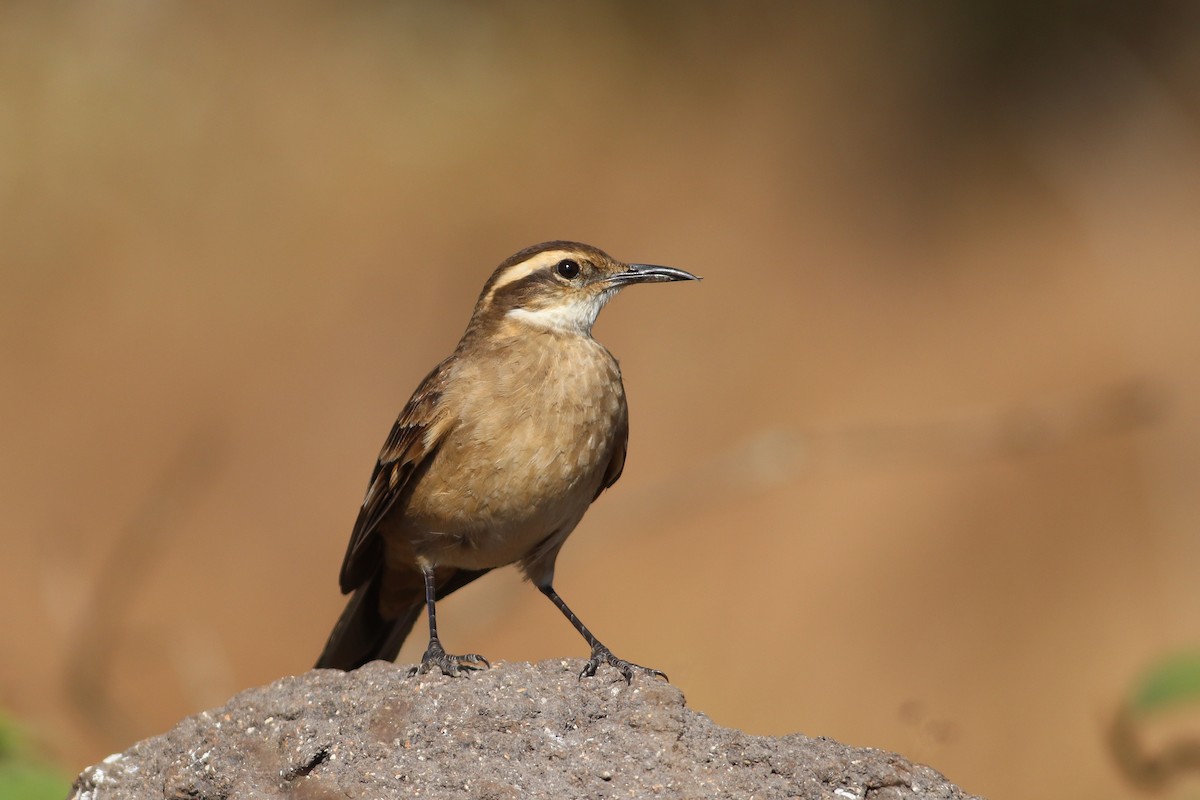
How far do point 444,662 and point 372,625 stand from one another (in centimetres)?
159

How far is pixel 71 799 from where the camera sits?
169 inches

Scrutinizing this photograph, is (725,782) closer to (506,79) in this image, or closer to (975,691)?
(975,691)

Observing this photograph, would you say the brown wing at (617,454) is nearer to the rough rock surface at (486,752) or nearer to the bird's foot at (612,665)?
the bird's foot at (612,665)

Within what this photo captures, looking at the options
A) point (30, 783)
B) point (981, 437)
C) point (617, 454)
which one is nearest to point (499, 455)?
point (617, 454)

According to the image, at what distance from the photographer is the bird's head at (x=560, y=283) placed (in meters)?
6.19

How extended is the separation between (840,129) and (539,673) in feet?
37.1

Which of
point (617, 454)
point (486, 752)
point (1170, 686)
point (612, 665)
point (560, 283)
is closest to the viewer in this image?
point (486, 752)

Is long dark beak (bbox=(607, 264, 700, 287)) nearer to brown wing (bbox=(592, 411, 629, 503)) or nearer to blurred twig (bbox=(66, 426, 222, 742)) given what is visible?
brown wing (bbox=(592, 411, 629, 503))

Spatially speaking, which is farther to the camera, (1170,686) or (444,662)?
(1170,686)

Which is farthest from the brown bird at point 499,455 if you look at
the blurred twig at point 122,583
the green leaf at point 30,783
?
the blurred twig at point 122,583

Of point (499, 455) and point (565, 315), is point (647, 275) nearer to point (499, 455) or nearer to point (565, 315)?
point (565, 315)

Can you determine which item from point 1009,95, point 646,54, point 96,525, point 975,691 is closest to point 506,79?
point 646,54

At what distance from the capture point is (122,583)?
12.1 m

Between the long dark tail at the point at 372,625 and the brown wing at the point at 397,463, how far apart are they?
133 mm
